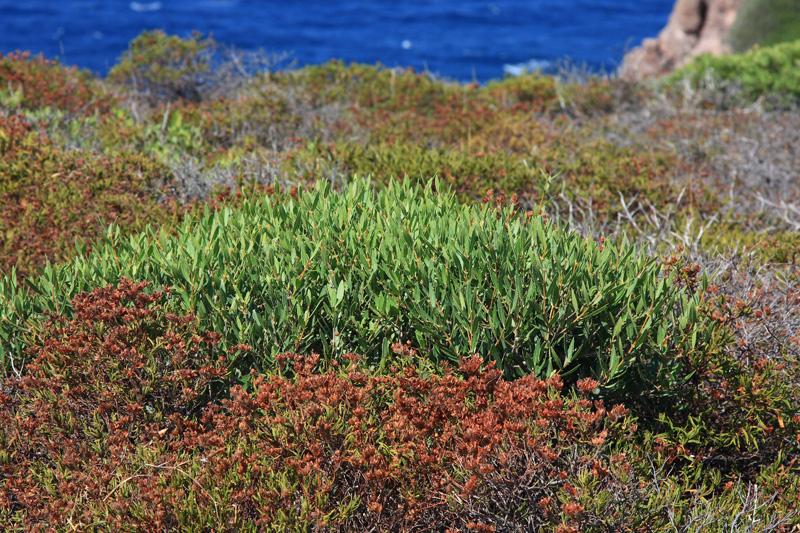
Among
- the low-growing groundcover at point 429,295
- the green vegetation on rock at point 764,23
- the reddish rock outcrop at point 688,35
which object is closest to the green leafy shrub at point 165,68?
the low-growing groundcover at point 429,295

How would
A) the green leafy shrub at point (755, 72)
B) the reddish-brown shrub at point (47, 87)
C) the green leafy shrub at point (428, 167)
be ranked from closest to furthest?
the green leafy shrub at point (428, 167) < the reddish-brown shrub at point (47, 87) < the green leafy shrub at point (755, 72)

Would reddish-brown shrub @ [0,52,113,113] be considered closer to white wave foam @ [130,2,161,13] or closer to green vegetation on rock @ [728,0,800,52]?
green vegetation on rock @ [728,0,800,52]

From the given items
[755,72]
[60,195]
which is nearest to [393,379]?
[60,195]

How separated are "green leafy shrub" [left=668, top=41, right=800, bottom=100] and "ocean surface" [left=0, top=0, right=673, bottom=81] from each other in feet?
117

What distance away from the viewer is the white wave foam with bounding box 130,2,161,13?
65.5 meters

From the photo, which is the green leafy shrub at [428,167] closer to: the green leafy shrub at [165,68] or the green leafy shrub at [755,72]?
the green leafy shrub at [165,68]

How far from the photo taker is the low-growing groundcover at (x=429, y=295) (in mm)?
4262

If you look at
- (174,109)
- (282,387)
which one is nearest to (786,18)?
(174,109)

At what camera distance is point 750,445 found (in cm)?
446

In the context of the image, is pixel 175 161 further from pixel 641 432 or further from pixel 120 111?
pixel 641 432

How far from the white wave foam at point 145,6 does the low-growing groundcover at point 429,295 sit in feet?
213

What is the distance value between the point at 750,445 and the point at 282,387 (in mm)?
2231

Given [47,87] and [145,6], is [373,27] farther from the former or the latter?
[47,87]

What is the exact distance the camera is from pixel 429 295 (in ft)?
14.1
